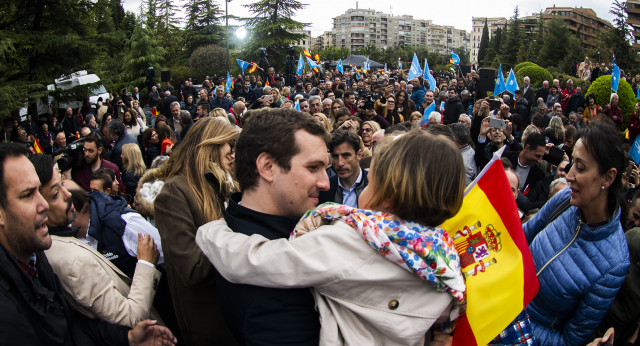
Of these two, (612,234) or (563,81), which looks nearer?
(612,234)

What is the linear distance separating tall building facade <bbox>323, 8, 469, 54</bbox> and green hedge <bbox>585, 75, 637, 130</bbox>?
475ft

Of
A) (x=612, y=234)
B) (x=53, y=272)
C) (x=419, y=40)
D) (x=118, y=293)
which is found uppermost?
(x=419, y=40)

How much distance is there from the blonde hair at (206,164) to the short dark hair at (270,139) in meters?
0.76

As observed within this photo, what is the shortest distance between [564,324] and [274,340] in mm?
1747

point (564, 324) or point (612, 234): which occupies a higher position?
point (612, 234)

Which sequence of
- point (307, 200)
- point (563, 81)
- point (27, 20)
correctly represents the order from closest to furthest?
1. point (307, 200)
2. point (27, 20)
3. point (563, 81)

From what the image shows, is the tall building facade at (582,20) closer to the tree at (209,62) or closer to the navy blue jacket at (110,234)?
the tree at (209,62)

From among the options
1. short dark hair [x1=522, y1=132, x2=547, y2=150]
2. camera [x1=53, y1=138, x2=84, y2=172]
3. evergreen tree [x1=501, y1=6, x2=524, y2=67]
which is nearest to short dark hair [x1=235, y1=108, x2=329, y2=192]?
short dark hair [x1=522, y1=132, x2=547, y2=150]

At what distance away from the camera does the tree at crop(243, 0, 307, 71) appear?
123 ft

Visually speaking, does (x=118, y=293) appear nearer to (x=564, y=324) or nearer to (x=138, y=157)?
(x=564, y=324)

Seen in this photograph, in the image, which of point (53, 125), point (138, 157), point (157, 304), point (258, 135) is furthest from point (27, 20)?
point (258, 135)

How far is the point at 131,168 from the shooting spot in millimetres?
5977

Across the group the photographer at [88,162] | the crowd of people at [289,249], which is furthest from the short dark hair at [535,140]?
the photographer at [88,162]

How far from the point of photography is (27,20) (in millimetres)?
11891
